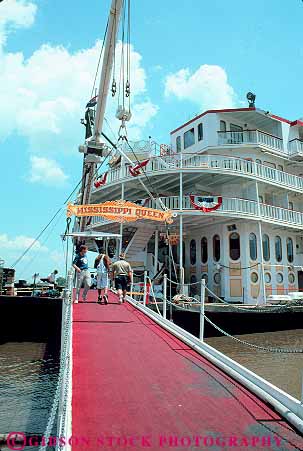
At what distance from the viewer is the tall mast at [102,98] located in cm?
916

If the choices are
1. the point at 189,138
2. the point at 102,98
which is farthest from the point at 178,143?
the point at 102,98

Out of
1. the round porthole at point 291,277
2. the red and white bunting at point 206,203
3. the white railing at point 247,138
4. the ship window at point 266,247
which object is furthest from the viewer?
the white railing at point 247,138

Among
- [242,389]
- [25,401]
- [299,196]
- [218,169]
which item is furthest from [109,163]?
[242,389]

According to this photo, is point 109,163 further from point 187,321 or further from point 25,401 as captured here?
point 25,401

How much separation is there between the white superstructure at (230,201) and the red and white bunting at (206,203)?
0.80 feet

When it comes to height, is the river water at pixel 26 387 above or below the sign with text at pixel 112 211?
below

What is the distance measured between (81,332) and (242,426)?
445 centimetres

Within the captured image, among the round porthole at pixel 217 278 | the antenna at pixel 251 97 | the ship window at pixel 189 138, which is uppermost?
the antenna at pixel 251 97

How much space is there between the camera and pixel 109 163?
22391 millimetres

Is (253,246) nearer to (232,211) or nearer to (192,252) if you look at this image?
(232,211)

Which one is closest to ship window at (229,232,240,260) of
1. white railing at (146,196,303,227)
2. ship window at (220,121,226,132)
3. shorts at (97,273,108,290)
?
white railing at (146,196,303,227)

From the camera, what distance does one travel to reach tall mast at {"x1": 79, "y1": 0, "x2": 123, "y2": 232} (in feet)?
30.0

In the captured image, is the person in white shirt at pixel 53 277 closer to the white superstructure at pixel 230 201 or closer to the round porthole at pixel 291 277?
the white superstructure at pixel 230 201

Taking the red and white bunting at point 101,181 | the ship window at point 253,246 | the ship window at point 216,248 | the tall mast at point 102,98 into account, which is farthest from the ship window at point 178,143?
the tall mast at point 102,98
